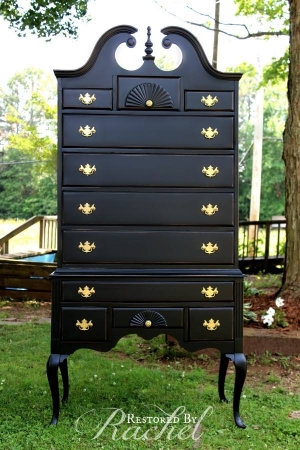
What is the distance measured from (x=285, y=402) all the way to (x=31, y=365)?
1971mm

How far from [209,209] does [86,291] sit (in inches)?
32.3

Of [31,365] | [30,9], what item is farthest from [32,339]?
[30,9]

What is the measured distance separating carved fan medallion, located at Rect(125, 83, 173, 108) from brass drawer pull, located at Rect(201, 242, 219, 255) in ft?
2.62

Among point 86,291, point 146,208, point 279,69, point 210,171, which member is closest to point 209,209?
point 210,171

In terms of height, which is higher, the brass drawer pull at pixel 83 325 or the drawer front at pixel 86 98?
the drawer front at pixel 86 98

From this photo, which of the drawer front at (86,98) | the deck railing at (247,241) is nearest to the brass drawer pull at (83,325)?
the drawer front at (86,98)

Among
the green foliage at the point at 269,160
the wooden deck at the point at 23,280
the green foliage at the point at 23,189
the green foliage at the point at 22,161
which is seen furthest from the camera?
the green foliage at the point at 269,160

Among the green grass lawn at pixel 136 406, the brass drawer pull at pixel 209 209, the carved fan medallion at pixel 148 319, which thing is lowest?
the green grass lawn at pixel 136 406

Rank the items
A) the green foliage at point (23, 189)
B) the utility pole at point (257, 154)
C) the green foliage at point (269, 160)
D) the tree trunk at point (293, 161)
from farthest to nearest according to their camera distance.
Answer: the green foliage at point (269, 160) < the utility pole at point (257, 154) < the green foliage at point (23, 189) < the tree trunk at point (293, 161)

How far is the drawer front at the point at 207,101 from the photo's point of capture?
2.92 metres

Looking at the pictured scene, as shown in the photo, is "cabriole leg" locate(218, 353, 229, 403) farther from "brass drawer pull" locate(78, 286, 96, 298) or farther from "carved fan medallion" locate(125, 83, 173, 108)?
"carved fan medallion" locate(125, 83, 173, 108)

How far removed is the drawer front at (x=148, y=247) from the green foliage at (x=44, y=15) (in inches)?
243

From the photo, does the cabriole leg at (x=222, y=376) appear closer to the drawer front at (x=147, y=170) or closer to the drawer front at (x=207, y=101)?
the drawer front at (x=147, y=170)

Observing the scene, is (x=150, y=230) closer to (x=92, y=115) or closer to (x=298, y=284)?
(x=92, y=115)
